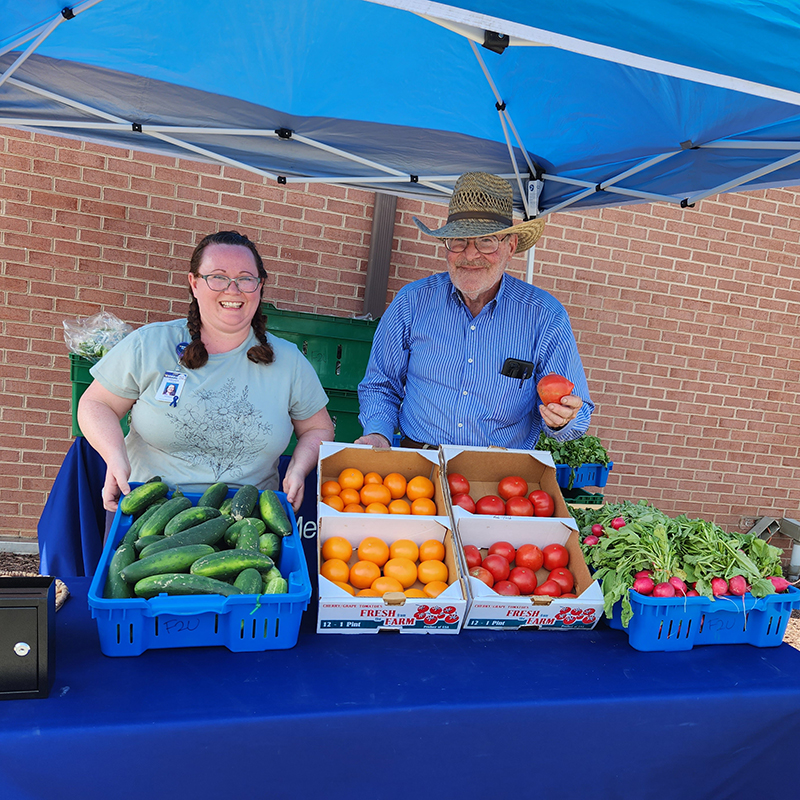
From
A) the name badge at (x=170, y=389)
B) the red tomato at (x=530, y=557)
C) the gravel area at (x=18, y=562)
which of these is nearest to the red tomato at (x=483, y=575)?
the red tomato at (x=530, y=557)

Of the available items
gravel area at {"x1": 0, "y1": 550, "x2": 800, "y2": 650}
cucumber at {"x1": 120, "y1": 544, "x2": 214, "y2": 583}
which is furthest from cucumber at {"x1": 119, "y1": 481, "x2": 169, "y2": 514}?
gravel area at {"x1": 0, "y1": 550, "x2": 800, "y2": 650}

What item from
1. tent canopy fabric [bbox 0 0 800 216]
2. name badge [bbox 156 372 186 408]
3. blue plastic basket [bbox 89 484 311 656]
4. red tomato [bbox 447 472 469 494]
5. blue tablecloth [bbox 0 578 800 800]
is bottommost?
blue tablecloth [bbox 0 578 800 800]

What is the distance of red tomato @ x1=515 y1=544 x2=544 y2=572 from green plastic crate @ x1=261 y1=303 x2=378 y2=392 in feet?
7.97

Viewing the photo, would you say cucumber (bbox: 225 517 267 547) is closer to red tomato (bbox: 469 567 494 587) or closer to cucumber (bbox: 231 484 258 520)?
cucumber (bbox: 231 484 258 520)

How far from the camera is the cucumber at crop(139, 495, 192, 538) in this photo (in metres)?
1.76

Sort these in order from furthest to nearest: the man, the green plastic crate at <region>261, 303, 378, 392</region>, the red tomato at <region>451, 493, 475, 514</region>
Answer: the green plastic crate at <region>261, 303, 378, 392</region> < the man < the red tomato at <region>451, 493, 475, 514</region>

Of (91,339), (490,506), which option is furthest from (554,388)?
(91,339)

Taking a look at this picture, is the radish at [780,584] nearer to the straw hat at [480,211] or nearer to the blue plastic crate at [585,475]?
the straw hat at [480,211]

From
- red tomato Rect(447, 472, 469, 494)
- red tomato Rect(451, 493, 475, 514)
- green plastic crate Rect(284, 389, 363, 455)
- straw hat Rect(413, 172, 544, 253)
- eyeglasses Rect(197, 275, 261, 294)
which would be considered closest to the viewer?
red tomato Rect(451, 493, 475, 514)

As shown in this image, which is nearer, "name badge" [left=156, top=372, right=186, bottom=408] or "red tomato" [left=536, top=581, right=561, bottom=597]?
"red tomato" [left=536, top=581, right=561, bottom=597]

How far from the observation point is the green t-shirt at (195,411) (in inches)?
95.9

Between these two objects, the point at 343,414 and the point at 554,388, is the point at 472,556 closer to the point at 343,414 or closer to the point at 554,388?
the point at 554,388

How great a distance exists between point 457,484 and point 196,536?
957 millimetres

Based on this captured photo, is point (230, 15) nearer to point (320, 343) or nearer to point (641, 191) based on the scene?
point (320, 343)
